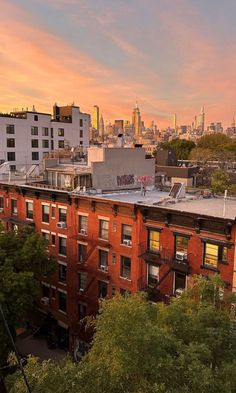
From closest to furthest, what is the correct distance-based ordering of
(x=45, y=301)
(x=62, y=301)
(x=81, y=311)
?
(x=81, y=311)
(x=62, y=301)
(x=45, y=301)

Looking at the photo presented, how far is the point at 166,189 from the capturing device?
33.2 metres

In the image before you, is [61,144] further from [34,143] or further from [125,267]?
[125,267]

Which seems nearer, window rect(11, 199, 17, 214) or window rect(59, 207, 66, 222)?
window rect(59, 207, 66, 222)

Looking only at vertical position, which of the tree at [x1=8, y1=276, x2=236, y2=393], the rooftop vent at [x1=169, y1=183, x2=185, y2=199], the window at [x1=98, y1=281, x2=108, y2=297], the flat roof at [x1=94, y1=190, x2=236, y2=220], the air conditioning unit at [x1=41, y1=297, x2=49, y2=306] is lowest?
the air conditioning unit at [x1=41, y1=297, x2=49, y2=306]

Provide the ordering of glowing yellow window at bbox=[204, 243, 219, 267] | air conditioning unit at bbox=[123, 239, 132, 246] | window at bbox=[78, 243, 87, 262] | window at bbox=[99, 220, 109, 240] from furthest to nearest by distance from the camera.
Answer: window at bbox=[78, 243, 87, 262] < window at bbox=[99, 220, 109, 240] < air conditioning unit at bbox=[123, 239, 132, 246] < glowing yellow window at bbox=[204, 243, 219, 267]

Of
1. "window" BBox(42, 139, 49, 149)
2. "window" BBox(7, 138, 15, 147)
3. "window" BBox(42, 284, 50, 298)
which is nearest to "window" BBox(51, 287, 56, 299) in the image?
"window" BBox(42, 284, 50, 298)

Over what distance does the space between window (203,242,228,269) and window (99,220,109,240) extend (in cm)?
826

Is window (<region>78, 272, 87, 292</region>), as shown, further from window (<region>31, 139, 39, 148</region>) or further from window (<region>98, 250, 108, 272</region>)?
window (<region>31, 139, 39, 148</region>)

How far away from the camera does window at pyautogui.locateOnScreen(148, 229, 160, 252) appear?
2400 centimetres

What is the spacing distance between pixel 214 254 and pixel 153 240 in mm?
4616

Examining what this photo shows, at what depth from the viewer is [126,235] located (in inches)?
1006

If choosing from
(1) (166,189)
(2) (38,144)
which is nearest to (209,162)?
(2) (38,144)

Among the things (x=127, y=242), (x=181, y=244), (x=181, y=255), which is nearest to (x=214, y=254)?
(x=181, y=255)

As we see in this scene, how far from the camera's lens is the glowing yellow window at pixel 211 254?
69.7 feet
